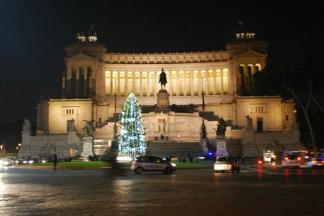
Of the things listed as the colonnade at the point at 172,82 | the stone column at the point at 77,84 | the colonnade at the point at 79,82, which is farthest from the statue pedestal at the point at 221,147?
the stone column at the point at 77,84

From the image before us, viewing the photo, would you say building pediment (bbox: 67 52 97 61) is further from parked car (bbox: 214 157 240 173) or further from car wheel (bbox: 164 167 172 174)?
car wheel (bbox: 164 167 172 174)

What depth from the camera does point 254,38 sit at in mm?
117688

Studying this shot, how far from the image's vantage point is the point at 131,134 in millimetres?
60156

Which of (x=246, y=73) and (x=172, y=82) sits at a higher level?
(x=246, y=73)

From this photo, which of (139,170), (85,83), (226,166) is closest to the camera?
(139,170)

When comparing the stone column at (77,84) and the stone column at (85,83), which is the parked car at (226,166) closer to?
the stone column at (85,83)

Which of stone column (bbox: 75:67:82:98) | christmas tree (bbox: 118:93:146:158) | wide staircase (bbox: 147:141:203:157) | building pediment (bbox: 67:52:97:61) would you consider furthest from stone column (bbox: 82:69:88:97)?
christmas tree (bbox: 118:93:146:158)

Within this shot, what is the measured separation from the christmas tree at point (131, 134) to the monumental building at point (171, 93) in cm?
2708

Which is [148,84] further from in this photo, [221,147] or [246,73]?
[221,147]

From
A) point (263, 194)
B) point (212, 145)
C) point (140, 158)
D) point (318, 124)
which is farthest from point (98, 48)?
point (263, 194)

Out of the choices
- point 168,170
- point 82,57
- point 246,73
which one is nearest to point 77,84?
point 82,57

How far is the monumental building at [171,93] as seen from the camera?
308ft

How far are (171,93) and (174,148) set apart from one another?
143 feet

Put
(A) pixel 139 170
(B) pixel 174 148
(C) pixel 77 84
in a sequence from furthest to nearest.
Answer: (C) pixel 77 84 → (B) pixel 174 148 → (A) pixel 139 170
